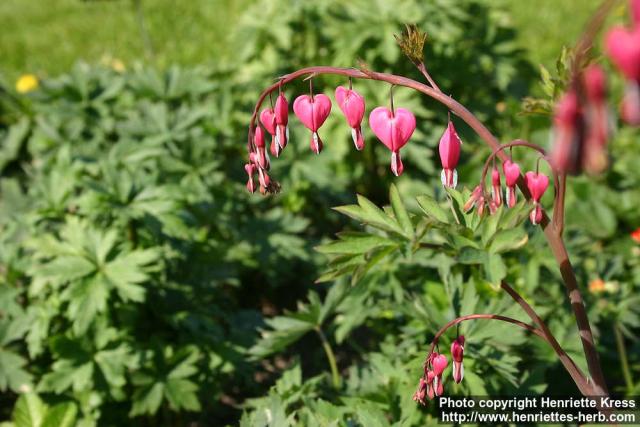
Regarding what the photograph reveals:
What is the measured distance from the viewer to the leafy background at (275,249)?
1998 millimetres

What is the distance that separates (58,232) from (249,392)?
98 cm

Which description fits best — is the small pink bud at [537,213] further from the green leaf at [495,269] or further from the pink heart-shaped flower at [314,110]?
the pink heart-shaped flower at [314,110]

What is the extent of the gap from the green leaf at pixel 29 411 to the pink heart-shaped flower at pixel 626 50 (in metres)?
2.00

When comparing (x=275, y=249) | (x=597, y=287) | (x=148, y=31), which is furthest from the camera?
(x=148, y=31)

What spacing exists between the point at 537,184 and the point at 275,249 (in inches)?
68.7

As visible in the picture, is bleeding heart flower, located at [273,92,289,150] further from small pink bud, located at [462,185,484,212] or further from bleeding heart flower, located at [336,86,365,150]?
small pink bud, located at [462,185,484,212]

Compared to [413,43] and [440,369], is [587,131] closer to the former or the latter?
[413,43]

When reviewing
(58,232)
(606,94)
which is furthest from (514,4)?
(606,94)

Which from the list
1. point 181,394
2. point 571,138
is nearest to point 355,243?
point 571,138

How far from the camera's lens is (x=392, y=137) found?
136 cm

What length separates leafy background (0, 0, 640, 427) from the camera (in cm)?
200

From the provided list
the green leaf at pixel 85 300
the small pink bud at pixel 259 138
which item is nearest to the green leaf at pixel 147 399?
the green leaf at pixel 85 300

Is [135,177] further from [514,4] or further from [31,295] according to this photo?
[514,4]

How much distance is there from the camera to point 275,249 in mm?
3008
